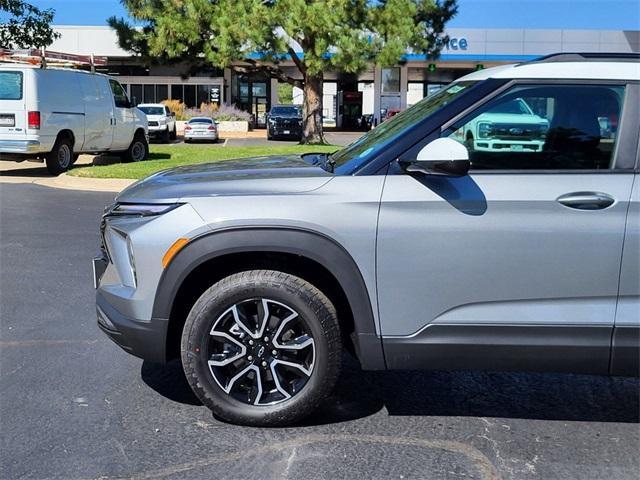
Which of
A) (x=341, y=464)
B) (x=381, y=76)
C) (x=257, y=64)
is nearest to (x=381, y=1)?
(x=257, y=64)

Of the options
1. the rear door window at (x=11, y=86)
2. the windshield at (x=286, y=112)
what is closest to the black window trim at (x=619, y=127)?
the rear door window at (x=11, y=86)

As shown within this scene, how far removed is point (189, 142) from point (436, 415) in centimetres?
3192

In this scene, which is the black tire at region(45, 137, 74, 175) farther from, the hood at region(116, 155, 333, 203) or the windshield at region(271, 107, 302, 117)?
the windshield at region(271, 107, 302, 117)

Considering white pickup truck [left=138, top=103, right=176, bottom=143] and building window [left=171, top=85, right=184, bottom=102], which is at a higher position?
building window [left=171, top=85, right=184, bottom=102]

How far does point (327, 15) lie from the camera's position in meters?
22.0

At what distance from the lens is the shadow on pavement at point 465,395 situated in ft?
13.6

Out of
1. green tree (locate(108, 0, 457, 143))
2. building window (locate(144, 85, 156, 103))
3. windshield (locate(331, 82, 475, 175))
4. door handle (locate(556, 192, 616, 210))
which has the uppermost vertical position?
green tree (locate(108, 0, 457, 143))

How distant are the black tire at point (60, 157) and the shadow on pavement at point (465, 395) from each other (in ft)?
40.8

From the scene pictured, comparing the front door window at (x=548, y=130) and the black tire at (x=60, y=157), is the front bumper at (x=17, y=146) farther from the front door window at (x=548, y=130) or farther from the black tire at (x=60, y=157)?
the front door window at (x=548, y=130)

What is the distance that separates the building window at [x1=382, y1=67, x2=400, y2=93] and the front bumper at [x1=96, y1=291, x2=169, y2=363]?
49.1 metres

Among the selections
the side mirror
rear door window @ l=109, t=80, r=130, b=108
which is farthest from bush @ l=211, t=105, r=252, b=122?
the side mirror

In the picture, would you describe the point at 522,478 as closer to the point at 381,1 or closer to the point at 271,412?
the point at 271,412

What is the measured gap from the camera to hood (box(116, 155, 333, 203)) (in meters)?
3.74

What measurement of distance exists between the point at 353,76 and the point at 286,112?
21.3 feet
